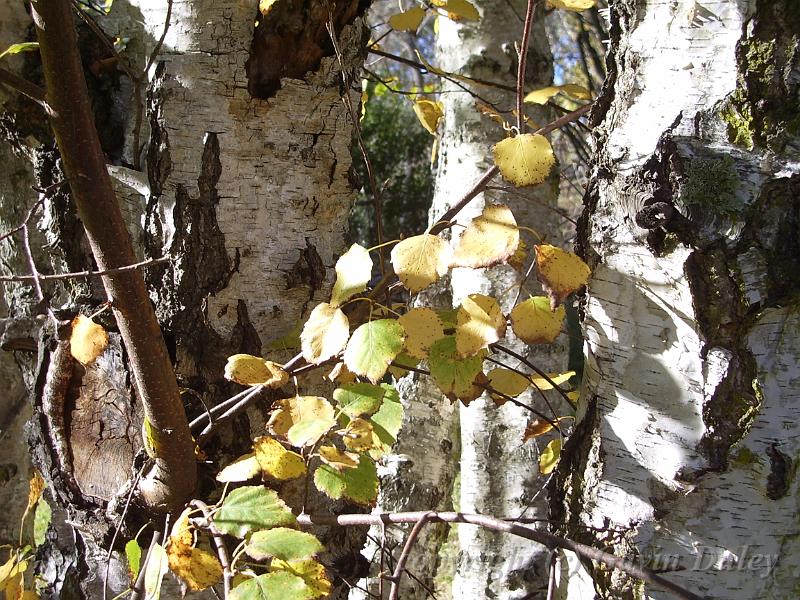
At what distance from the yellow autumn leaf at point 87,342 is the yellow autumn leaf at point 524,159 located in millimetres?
537

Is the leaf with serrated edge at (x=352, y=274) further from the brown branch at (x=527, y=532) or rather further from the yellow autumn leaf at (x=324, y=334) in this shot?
the brown branch at (x=527, y=532)

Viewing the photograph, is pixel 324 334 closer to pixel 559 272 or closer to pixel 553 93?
pixel 559 272

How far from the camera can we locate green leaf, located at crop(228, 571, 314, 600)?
65 centimetres

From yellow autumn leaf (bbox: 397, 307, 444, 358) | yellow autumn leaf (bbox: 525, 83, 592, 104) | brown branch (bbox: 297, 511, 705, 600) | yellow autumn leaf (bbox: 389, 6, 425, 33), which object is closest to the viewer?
brown branch (bbox: 297, 511, 705, 600)

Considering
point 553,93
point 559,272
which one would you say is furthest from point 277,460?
point 553,93

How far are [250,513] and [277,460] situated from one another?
0.07 m

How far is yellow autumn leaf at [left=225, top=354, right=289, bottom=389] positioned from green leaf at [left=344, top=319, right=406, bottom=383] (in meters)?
0.14

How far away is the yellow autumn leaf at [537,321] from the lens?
764 millimetres

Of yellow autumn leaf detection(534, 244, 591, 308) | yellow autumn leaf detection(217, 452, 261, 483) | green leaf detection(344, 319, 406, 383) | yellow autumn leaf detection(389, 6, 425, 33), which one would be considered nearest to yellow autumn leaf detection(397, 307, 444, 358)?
green leaf detection(344, 319, 406, 383)

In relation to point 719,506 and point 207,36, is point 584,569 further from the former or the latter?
point 207,36

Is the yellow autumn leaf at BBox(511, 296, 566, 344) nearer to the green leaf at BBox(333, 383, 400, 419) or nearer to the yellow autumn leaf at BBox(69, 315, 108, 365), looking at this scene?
the green leaf at BBox(333, 383, 400, 419)

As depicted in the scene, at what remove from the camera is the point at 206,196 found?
958 mm

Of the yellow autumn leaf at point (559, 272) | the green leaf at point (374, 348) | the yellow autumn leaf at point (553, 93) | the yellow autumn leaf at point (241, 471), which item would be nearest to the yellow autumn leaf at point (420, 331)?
the green leaf at point (374, 348)

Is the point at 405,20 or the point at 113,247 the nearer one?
the point at 113,247
